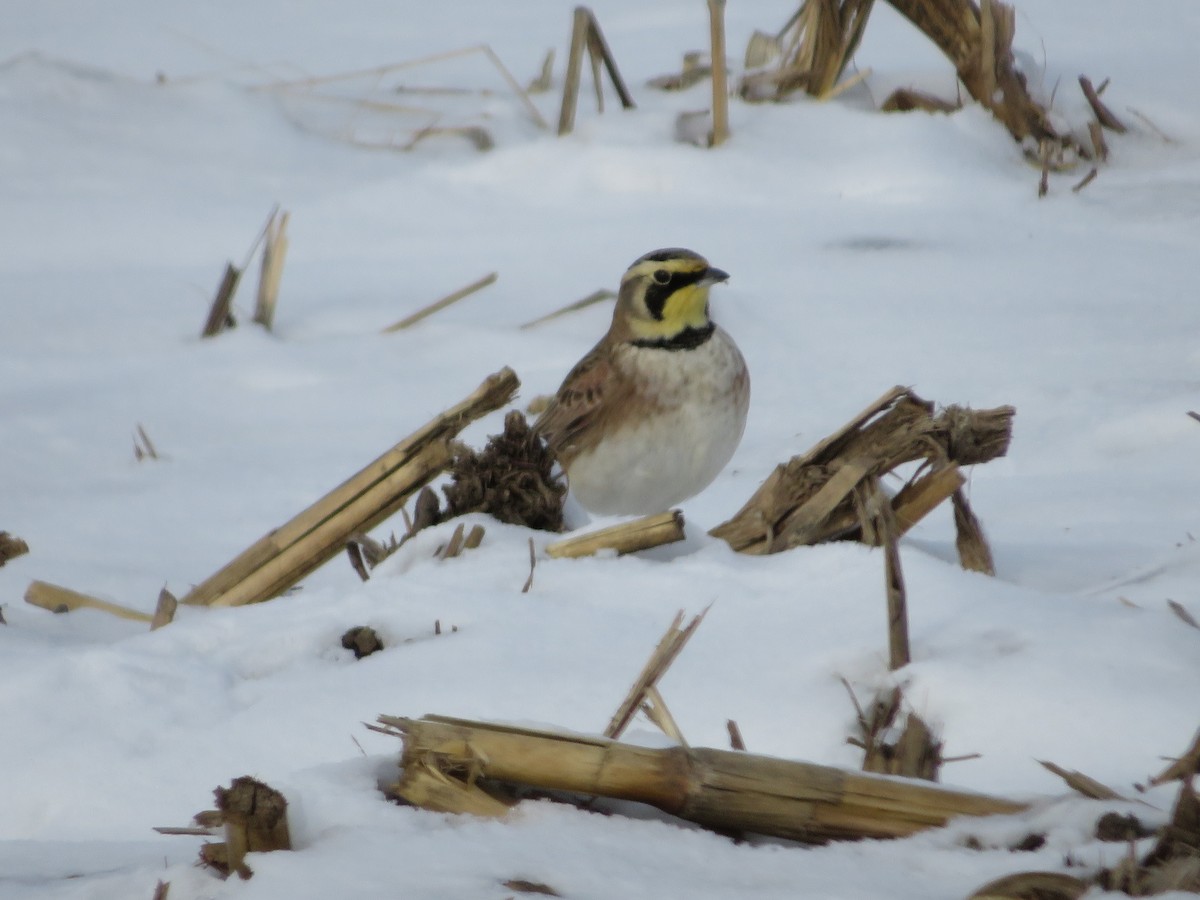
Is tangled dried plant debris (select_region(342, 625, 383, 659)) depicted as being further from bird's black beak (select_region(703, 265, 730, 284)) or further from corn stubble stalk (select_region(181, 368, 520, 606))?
bird's black beak (select_region(703, 265, 730, 284))

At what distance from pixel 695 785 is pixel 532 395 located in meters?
4.38

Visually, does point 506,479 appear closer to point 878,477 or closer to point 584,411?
point 878,477

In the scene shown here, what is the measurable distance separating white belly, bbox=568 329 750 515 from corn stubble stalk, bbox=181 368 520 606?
1104 millimetres

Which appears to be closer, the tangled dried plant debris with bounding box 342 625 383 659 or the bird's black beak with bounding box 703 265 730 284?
the tangled dried plant debris with bounding box 342 625 383 659

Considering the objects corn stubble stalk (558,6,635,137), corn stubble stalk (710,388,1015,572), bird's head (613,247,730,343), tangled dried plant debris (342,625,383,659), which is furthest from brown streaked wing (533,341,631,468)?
corn stubble stalk (558,6,635,137)

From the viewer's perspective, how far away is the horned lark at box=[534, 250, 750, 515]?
16.1 feet

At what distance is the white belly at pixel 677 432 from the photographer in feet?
16.0

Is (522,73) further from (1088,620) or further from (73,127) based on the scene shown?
(1088,620)

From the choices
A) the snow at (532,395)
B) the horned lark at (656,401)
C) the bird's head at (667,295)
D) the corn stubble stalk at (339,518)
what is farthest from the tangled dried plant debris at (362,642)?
the bird's head at (667,295)

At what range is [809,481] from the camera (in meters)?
3.99

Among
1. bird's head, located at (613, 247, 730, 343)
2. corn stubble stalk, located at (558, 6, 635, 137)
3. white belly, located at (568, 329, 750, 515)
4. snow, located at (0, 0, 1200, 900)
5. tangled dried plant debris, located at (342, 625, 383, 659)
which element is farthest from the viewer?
corn stubble stalk, located at (558, 6, 635, 137)

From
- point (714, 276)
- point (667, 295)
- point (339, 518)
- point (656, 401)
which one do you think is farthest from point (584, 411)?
point (339, 518)

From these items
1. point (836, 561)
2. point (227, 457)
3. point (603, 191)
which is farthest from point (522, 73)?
point (836, 561)

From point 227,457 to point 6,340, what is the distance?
1643 mm
